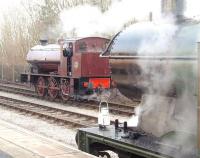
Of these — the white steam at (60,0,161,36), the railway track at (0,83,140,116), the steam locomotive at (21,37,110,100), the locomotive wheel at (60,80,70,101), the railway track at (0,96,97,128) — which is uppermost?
the white steam at (60,0,161,36)

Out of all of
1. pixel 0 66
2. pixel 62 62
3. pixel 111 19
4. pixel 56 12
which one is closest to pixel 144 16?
pixel 111 19

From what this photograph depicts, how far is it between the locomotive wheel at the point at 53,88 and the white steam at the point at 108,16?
2.32 m

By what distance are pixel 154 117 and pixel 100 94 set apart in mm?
11229

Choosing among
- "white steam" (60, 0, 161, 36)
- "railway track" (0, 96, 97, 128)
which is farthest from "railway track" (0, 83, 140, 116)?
"white steam" (60, 0, 161, 36)

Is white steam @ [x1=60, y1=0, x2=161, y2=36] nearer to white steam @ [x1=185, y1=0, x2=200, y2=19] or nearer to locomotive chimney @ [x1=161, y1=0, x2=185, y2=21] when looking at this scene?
locomotive chimney @ [x1=161, y1=0, x2=185, y2=21]

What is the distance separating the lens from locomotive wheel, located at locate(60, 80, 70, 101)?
1722 centimetres

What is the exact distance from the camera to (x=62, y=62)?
17.8 meters

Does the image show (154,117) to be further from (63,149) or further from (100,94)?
(100,94)

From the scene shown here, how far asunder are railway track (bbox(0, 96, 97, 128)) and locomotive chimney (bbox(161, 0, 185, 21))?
5625mm

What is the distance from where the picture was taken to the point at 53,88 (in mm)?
18172

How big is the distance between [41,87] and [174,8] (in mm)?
13980

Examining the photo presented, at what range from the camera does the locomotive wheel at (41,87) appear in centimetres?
1933

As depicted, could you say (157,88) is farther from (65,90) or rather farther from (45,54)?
(45,54)

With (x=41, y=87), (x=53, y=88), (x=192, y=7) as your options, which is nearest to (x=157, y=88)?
(x=192, y=7)
